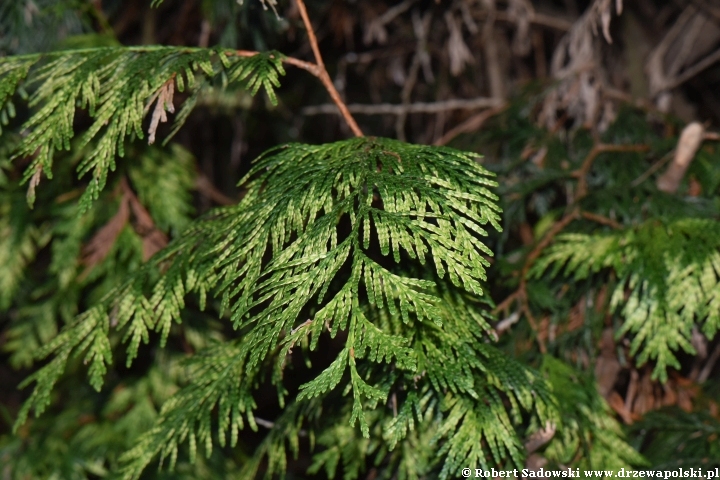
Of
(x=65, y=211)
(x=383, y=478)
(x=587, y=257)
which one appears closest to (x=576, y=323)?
(x=587, y=257)

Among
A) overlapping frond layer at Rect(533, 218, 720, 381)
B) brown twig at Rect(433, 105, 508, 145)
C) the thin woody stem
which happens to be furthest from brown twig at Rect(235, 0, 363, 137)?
brown twig at Rect(433, 105, 508, 145)

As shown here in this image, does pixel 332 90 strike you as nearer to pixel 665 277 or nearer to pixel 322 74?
pixel 322 74

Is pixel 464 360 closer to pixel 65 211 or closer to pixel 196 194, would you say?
pixel 65 211

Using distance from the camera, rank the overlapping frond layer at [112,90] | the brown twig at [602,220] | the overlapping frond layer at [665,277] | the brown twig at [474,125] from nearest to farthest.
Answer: the overlapping frond layer at [112,90] < the overlapping frond layer at [665,277] < the brown twig at [602,220] < the brown twig at [474,125]

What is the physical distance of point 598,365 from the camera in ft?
5.03

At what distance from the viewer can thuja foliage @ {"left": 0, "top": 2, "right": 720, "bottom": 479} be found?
846mm

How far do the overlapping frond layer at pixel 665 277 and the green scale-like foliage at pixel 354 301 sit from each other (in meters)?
0.25

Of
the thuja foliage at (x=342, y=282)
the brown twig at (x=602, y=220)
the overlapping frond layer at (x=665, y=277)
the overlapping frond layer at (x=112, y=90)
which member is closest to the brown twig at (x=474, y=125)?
the thuja foliage at (x=342, y=282)

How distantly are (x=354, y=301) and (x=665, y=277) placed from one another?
675 millimetres

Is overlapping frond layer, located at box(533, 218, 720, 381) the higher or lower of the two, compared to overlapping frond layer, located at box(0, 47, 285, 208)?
lower

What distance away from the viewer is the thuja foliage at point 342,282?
846 mm

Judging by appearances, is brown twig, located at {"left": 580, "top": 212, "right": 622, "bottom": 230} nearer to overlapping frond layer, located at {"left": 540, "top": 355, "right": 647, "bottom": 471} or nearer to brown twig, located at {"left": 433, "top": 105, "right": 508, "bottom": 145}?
overlapping frond layer, located at {"left": 540, "top": 355, "right": 647, "bottom": 471}

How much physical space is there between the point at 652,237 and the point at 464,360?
21.0 inches

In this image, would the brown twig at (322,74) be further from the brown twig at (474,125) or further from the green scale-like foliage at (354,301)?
the brown twig at (474,125)
